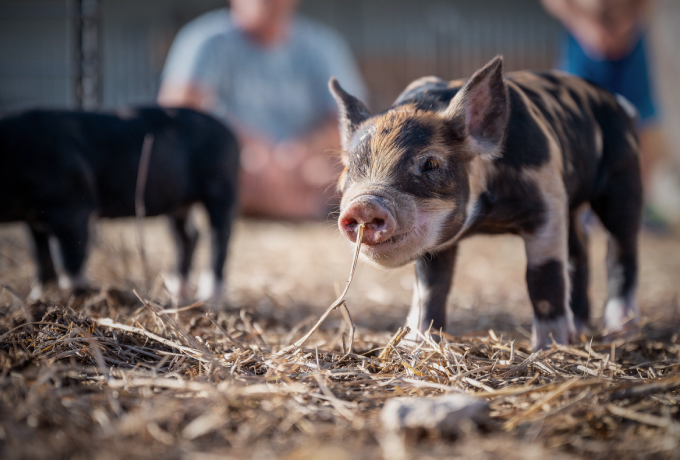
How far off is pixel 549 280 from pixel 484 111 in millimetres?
787

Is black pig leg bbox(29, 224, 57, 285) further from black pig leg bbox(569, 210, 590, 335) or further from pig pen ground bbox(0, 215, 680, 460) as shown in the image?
black pig leg bbox(569, 210, 590, 335)

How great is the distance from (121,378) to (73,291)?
1.63m

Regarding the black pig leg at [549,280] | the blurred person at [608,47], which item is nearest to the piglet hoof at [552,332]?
the black pig leg at [549,280]

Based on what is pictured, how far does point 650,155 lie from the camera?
794 cm

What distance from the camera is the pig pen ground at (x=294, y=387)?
1608mm

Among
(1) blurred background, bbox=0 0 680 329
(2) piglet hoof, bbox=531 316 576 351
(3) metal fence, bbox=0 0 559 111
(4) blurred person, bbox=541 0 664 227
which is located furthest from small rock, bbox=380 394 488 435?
(3) metal fence, bbox=0 0 559 111

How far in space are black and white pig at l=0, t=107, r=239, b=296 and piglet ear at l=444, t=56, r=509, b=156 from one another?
2219mm

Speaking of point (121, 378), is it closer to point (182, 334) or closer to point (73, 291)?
point (182, 334)

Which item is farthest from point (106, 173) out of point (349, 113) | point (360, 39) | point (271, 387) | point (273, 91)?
point (360, 39)

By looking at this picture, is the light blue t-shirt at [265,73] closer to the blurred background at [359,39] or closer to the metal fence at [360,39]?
the blurred background at [359,39]

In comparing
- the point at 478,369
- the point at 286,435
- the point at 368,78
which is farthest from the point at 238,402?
the point at 368,78

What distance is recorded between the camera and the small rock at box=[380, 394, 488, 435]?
164 centimetres

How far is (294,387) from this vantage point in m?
1.94

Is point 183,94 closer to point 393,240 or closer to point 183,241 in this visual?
point 183,241
